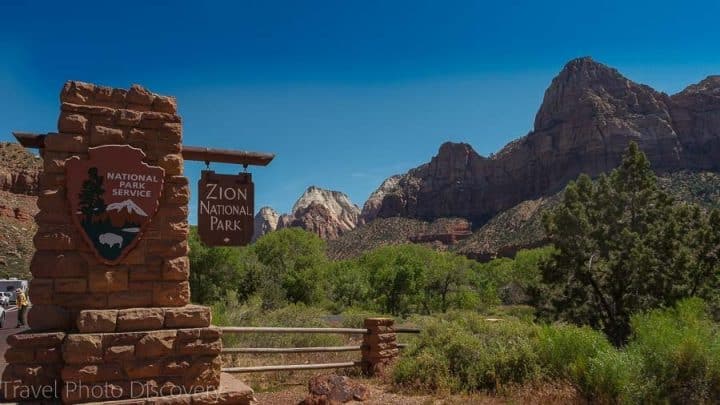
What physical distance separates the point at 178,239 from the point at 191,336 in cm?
87

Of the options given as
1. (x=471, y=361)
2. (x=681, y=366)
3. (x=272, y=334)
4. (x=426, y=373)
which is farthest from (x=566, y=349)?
(x=272, y=334)

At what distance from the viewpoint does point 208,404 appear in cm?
457

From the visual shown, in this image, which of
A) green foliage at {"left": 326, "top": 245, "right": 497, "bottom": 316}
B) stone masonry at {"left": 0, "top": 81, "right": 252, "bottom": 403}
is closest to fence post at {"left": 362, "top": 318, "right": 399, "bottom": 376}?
stone masonry at {"left": 0, "top": 81, "right": 252, "bottom": 403}

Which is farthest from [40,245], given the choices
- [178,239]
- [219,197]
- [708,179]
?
[708,179]

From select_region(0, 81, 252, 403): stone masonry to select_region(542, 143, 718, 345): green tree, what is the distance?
57.8ft

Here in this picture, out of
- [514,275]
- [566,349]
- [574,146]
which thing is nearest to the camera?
[566,349]

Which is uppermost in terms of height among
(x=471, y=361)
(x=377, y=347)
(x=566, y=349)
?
(x=566, y=349)

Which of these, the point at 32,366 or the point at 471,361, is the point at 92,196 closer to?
the point at 32,366

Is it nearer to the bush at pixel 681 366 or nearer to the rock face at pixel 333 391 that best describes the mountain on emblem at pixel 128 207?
the rock face at pixel 333 391

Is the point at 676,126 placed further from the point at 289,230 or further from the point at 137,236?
the point at 137,236

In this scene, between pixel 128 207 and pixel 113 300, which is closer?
pixel 113 300

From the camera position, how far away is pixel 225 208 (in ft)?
19.1

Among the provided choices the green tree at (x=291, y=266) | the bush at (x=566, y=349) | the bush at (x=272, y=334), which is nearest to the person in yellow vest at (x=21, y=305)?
the bush at (x=272, y=334)

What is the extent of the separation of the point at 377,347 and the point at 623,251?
14.0 metres
